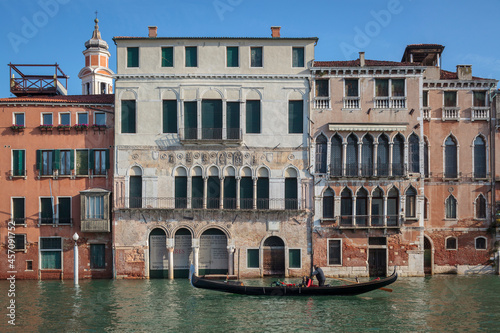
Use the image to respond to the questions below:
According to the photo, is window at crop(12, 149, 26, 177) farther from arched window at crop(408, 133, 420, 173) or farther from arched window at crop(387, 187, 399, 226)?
arched window at crop(408, 133, 420, 173)

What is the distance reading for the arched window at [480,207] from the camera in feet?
93.0

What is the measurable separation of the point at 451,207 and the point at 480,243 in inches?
87.4

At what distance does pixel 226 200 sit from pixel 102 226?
591cm

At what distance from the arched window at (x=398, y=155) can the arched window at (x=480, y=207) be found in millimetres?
4440

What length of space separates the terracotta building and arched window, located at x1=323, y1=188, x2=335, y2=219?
10294mm

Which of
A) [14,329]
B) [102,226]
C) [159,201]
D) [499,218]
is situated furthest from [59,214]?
[499,218]

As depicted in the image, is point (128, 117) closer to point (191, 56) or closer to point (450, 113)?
point (191, 56)

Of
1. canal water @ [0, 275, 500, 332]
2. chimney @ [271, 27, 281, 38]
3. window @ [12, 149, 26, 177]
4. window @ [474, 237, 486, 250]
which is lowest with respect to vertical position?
canal water @ [0, 275, 500, 332]

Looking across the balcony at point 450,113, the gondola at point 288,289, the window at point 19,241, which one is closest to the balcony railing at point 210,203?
the window at point 19,241

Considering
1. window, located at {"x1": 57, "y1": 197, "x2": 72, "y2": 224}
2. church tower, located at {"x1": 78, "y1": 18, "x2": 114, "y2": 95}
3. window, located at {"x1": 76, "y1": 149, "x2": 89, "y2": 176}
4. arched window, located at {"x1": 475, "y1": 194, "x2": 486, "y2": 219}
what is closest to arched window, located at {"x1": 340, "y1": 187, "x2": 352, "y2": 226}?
arched window, located at {"x1": 475, "y1": 194, "x2": 486, "y2": 219}

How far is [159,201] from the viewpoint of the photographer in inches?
1077

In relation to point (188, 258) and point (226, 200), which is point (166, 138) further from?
point (188, 258)

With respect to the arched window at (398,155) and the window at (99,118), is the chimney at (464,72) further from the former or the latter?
the window at (99,118)

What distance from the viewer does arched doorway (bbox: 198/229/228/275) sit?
2775cm
